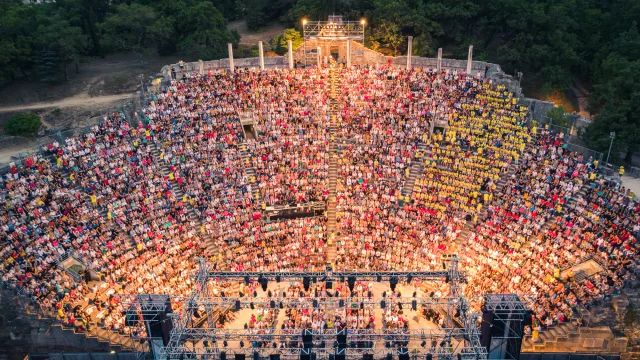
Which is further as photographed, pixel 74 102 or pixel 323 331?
Result: pixel 74 102

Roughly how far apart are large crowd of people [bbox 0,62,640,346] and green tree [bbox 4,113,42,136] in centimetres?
1297

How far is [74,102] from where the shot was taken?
5141 cm

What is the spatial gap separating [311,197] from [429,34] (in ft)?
79.7

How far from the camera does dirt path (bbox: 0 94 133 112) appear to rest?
50.3 metres

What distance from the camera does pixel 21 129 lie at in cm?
4653

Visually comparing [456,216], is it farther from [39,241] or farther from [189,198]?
[39,241]

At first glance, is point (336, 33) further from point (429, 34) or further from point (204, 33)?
point (204, 33)

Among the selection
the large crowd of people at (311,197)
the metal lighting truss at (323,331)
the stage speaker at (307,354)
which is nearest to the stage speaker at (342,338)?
the metal lighting truss at (323,331)

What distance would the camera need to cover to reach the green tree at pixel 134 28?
55.2 meters

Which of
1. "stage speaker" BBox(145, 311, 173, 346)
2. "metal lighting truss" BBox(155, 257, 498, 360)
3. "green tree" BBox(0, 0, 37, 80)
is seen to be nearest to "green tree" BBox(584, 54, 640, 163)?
"metal lighting truss" BBox(155, 257, 498, 360)

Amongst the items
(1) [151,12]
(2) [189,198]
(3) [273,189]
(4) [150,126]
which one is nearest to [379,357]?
(3) [273,189]

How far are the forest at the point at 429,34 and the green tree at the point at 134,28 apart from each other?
0.10 meters

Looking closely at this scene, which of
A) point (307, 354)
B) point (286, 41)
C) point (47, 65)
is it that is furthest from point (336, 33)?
point (307, 354)

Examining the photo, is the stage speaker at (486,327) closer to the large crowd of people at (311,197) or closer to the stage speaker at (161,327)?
the large crowd of people at (311,197)
